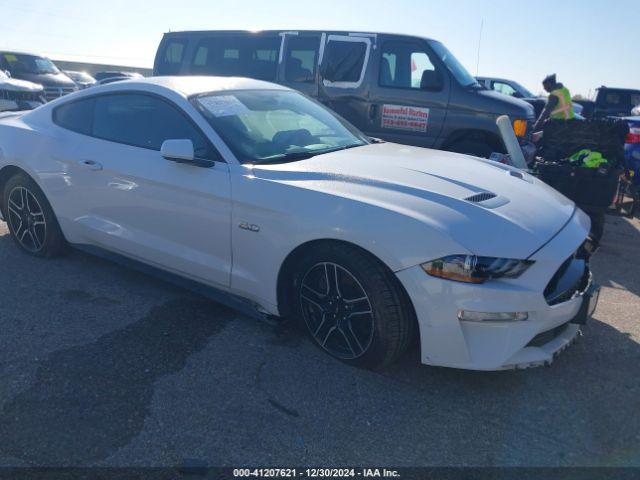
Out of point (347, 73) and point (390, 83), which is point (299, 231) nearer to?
point (390, 83)

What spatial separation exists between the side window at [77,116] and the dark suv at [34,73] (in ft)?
33.7

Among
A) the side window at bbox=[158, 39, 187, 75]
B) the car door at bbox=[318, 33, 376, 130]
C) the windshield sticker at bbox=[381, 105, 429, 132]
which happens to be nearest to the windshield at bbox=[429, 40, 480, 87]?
the windshield sticker at bbox=[381, 105, 429, 132]

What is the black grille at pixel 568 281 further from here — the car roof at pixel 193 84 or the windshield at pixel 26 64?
the windshield at pixel 26 64

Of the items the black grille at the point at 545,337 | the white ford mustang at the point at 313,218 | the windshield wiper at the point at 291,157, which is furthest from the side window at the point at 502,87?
the black grille at the point at 545,337

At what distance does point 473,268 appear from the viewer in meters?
2.57

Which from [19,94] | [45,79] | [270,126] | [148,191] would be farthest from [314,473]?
[45,79]

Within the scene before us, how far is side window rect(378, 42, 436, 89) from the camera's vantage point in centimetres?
713

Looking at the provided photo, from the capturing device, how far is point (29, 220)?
4.61m

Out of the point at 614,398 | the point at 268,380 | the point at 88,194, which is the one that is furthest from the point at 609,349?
the point at 88,194

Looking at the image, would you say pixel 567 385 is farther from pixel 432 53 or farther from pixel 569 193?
pixel 432 53

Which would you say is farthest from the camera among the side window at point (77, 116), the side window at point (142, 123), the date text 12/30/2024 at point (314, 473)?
the side window at point (77, 116)

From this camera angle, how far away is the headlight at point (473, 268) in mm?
2576

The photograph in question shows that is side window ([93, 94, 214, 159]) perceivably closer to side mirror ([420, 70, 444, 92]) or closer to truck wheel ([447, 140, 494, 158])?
side mirror ([420, 70, 444, 92])

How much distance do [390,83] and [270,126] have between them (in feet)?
12.8
